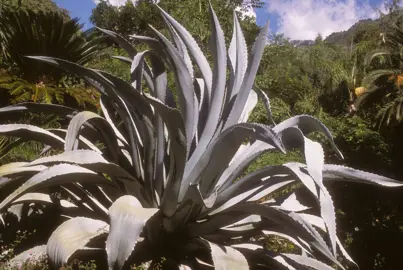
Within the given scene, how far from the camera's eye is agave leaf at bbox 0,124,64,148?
81.3 inches

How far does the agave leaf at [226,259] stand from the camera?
5.98 ft

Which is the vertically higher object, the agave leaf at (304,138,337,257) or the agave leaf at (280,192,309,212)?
the agave leaf at (304,138,337,257)

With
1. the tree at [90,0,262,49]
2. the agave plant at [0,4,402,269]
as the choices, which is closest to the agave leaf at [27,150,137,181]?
the agave plant at [0,4,402,269]

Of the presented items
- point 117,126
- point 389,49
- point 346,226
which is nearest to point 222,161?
point 117,126

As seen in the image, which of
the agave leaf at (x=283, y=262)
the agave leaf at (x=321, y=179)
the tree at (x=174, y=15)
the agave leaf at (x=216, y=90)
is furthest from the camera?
the tree at (x=174, y=15)

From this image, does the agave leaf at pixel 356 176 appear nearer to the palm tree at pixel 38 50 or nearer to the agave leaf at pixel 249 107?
the agave leaf at pixel 249 107

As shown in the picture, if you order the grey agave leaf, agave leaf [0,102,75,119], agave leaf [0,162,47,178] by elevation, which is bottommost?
the grey agave leaf

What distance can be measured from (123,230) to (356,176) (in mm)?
1220

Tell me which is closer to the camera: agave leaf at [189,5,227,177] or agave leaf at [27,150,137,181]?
agave leaf at [27,150,137,181]

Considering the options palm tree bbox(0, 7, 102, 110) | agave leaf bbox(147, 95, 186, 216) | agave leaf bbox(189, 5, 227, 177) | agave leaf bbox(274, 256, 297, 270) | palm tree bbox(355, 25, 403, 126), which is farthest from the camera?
palm tree bbox(355, 25, 403, 126)

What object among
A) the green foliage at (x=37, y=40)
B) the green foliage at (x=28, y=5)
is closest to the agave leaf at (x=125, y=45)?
the green foliage at (x=37, y=40)

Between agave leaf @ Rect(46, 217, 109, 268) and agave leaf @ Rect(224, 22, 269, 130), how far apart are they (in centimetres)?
92

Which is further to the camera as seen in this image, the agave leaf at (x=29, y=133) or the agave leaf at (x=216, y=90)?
the agave leaf at (x=216, y=90)

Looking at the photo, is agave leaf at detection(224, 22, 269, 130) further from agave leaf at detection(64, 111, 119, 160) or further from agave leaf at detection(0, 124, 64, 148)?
agave leaf at detection(0, 124, 64, 148)
